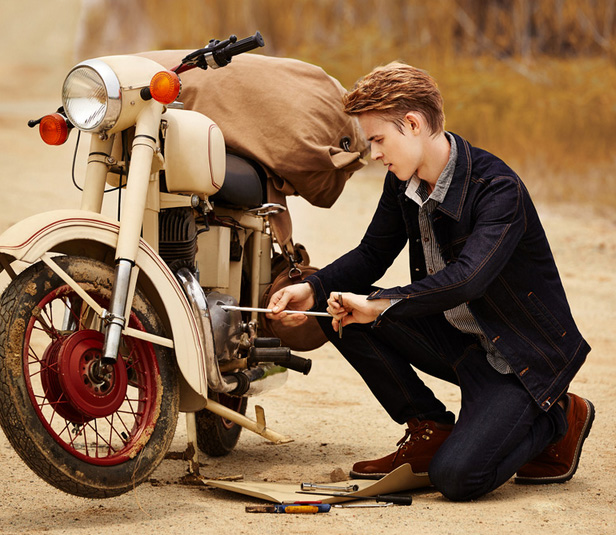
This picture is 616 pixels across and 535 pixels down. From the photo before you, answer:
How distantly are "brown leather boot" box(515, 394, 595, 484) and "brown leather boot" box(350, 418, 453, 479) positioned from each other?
Result: 0.95 ft

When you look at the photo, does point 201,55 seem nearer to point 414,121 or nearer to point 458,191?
point 414,121

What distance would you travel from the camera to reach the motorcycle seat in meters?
3.18

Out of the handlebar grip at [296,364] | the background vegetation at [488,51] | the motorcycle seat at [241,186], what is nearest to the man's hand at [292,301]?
the handlebar grip at [296,364]

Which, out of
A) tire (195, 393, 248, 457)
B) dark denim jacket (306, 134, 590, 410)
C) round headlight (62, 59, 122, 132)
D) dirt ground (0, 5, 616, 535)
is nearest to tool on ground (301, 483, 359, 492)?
dirt ground (0, 5, 616, 535)

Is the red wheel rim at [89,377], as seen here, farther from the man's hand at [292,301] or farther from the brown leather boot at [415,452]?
the brown leather boot at [415,452]

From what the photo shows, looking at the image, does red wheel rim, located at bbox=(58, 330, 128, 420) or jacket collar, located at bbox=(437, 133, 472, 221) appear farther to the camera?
jacket collar, located at bbox=(437, 133, 472, 221)

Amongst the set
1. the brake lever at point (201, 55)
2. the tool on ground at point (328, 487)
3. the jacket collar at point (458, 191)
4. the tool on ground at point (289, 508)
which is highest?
the brake lever at point (201, 55)

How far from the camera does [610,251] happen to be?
8.96 m

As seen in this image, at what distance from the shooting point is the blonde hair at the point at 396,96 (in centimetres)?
279

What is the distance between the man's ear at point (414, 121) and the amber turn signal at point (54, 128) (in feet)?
3.17

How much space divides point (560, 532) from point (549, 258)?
0.87 metres

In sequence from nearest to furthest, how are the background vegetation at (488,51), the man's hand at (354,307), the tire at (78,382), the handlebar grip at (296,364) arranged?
1. the tire at (78,382)
2. the man's hand at (354,307)
3. the handlebar grip at (296,364)
4. the background vegetation at (488,51)

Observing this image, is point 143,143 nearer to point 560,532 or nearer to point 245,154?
point 245,154

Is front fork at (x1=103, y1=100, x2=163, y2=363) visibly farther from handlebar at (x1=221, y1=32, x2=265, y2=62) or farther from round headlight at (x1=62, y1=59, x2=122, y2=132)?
handlebar at (x1=221, y1=32, x2=265, y2=62)
